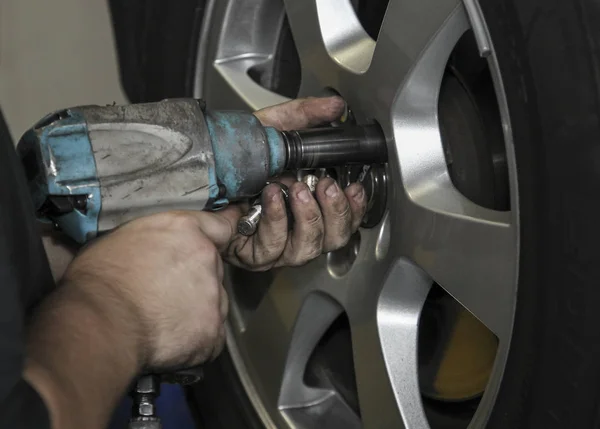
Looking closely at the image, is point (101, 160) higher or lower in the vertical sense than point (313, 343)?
higher

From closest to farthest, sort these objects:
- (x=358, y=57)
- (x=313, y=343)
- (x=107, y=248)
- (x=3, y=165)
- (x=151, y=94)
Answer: (x=3, y=165), (x=107, y=248), (x=358, y=57), (x=313, y=343), (x=151, y=94)

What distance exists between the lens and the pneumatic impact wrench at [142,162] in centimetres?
71

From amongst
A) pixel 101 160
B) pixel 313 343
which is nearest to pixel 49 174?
pixel 101 160

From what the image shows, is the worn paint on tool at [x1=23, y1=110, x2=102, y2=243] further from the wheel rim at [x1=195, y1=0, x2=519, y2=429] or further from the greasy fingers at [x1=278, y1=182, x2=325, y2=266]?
the wheel rim at [x1=195, y1=0, x2=519, y2=429]

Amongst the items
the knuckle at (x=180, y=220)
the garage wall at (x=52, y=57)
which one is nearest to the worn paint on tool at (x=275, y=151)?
the knuckle at (x=180, y=220)

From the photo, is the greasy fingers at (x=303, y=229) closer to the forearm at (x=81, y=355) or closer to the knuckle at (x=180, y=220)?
the knuckle at (x=180, y=220)

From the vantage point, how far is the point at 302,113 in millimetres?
907

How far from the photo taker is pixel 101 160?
716 millimetres

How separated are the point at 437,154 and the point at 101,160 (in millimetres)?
334

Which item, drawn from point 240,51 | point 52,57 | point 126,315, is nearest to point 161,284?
point 126,315

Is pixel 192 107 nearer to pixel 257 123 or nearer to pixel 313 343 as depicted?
pixel 257 123

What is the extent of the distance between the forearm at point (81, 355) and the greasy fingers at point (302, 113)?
0.33 metres

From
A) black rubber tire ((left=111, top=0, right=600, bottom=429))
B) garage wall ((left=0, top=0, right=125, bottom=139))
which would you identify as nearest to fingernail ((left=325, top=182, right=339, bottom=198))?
black rubber tire ((left=111, top=0, right=600, bottom=429))

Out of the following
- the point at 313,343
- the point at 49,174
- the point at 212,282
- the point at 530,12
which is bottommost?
the point at 313,343
